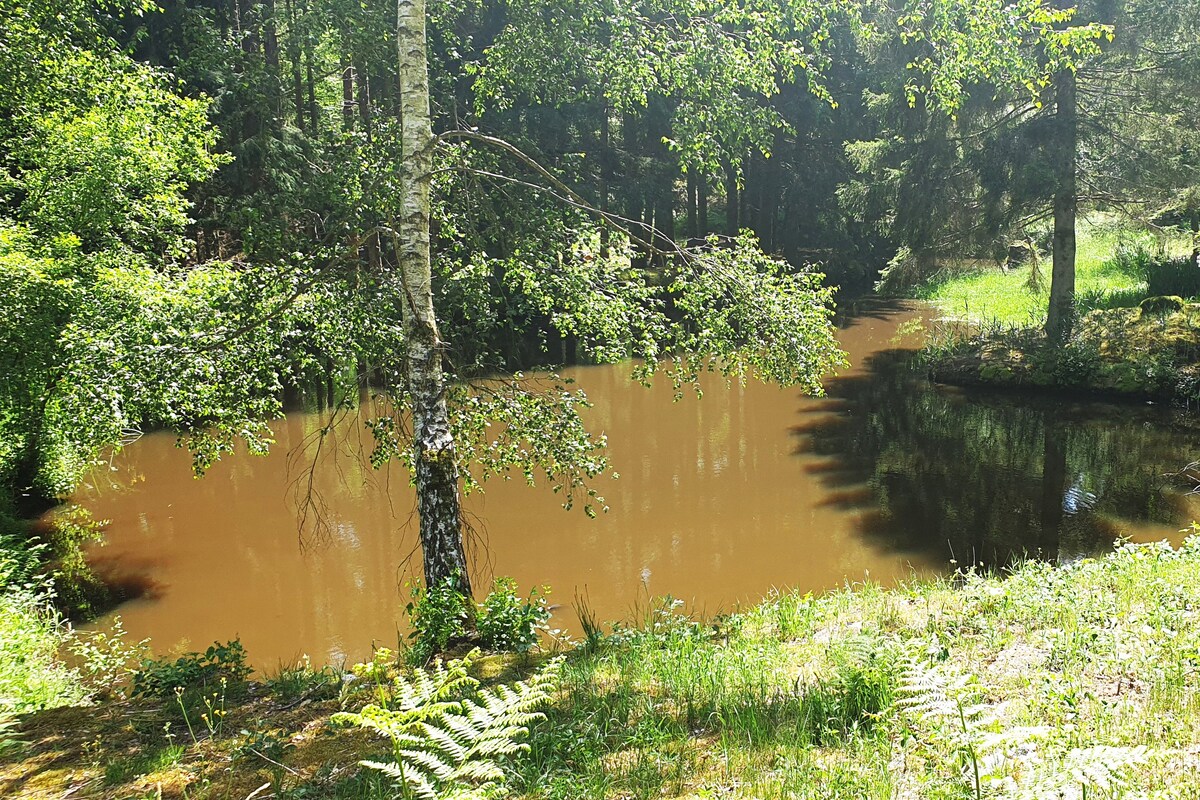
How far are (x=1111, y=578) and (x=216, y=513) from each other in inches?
435

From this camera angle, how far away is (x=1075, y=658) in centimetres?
400

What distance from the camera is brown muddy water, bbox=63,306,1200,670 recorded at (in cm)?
879

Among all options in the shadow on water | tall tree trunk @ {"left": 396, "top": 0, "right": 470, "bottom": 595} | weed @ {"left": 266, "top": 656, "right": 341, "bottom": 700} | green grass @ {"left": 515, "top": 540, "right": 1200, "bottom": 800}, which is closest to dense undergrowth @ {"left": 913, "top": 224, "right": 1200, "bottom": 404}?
the shadow on water

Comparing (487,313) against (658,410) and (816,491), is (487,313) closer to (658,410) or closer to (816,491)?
(816,491)

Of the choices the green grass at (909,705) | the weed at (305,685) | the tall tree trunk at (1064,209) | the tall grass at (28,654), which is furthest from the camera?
the tall tree trunk at (1064,209)

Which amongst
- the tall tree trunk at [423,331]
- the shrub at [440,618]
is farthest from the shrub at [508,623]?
the tall tree trunk at [423,331]

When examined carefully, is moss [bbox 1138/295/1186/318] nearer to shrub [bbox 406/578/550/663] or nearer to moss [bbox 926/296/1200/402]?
moss [bbox 926/296/1200/402]

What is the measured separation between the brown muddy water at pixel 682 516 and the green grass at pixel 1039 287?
5.44 metres

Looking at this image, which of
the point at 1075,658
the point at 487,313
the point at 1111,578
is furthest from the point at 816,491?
the point at 1075,658

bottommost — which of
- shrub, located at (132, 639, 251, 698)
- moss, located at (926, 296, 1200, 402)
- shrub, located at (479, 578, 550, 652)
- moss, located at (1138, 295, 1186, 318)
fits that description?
shrub, located at (132, 639, 251, 698)

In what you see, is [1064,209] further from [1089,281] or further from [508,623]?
[508,623]

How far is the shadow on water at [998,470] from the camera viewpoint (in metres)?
9.79

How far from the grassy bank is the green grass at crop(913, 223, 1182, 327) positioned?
1697 cm

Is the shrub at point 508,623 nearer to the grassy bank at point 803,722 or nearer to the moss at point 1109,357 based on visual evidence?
the grassy bank at point 803,722
